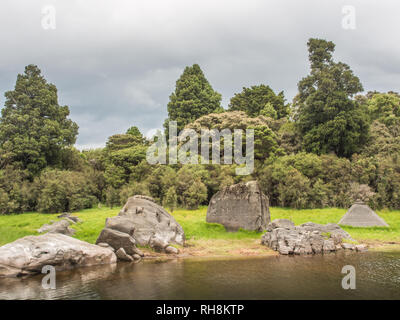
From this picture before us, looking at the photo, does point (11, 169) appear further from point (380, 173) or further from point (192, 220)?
point (380, 173)

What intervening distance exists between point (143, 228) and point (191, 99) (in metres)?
37.0

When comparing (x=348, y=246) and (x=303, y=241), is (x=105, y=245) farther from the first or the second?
(x=348, y=246)

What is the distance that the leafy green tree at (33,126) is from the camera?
38344mm

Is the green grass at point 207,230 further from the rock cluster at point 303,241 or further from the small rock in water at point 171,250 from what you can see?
the small rock in water at point 171,250

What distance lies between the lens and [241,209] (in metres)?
23.2

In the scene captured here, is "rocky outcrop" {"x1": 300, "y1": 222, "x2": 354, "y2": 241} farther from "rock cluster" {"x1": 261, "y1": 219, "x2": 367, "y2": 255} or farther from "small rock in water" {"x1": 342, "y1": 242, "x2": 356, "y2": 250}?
"small rock in water" {"x1": 342, "y1": 242, "x2": 356, "y2": 250}

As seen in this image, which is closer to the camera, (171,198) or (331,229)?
(331,229)

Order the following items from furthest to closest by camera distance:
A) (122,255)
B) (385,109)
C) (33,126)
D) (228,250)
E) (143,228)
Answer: (385,109) < (33,126) < (143,228) < (228,250) < (122,255)

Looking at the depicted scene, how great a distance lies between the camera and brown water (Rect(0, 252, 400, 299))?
36.9 feet

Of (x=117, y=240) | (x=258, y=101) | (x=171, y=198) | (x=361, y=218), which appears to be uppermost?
(x=258, y=101)

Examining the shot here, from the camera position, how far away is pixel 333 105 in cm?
3806

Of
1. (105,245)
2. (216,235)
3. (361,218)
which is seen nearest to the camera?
(105,245)

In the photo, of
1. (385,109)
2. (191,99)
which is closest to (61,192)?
(191,99)

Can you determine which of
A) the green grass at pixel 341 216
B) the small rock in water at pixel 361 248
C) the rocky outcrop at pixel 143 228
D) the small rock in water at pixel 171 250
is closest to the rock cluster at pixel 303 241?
the small rock in water at pixel 361 248
